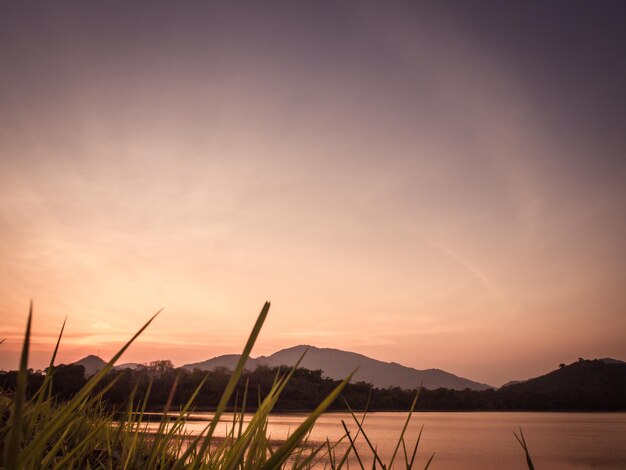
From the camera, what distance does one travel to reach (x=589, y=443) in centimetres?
4312

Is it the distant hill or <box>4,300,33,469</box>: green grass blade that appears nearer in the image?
<box>4,300,33,469</box>: green grass blade

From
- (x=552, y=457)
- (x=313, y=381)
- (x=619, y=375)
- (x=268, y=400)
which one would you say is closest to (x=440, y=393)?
(x=313, y=381)

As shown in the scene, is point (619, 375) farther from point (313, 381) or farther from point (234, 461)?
point (234, 461)

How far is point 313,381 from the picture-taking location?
108m

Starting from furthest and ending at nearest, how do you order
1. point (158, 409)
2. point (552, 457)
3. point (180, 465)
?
point (158, 409), point (552, 457), point (180, 465)

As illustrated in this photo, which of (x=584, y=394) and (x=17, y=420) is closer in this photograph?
(x=17, y=420)

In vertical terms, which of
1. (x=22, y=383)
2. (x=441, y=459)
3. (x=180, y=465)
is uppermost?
(x=22, y=383)

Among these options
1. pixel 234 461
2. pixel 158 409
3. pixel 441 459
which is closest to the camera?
pixel 234 461

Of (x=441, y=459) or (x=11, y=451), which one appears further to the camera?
(x=441, y=459)

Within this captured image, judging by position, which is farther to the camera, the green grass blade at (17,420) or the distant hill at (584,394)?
the distant hill at (584,394)

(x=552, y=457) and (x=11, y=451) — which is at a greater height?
(x=11, y=451)

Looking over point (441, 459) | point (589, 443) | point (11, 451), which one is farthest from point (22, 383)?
point (589, 443)

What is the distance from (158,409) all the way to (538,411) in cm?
9253

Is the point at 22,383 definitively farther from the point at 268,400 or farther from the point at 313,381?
the point at 313,381
